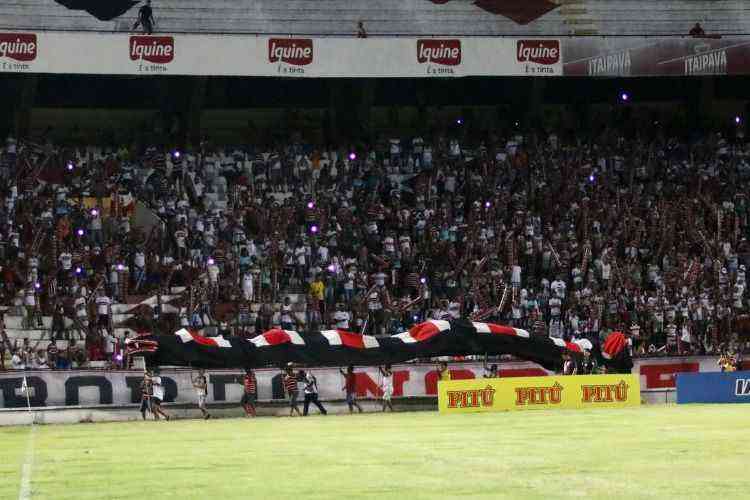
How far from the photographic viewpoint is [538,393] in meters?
35.8

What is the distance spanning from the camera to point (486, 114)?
52.4 m

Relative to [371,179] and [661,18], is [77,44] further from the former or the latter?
[661,18]

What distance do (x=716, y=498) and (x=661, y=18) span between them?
36253 millimetres

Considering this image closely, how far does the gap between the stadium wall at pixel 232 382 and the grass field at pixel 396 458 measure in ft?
9.15

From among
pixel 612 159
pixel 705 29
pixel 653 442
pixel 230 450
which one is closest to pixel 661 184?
pixel 612 159

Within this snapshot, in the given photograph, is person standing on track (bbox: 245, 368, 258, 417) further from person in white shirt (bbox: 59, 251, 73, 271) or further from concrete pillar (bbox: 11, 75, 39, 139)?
concrete pillar (bbox: 11, 75, 39, 139)

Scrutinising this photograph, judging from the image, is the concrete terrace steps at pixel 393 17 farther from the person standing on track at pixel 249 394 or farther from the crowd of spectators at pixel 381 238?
the person standing on track at pixel 249 394

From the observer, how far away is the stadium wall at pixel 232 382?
3388cm

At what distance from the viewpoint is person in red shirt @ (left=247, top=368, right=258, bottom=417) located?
3488cm

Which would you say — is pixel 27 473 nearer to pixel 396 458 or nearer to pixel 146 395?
pixel 396 458

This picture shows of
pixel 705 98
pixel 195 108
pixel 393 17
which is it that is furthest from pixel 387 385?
pixel 705 98

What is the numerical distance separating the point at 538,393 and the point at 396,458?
53.4 feet

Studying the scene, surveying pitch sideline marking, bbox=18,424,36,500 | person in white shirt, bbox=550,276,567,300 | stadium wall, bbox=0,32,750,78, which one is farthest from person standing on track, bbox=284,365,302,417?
stadium wall, bbox=0,32,750,78

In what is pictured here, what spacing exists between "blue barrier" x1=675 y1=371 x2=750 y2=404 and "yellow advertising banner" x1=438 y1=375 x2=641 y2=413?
1.35 metres
